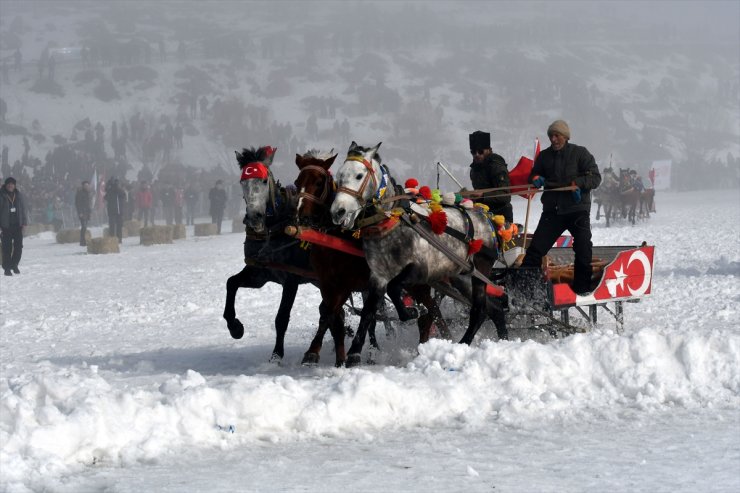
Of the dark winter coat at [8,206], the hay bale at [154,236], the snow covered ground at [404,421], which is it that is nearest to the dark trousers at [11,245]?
the dark winter coat at [8,206]

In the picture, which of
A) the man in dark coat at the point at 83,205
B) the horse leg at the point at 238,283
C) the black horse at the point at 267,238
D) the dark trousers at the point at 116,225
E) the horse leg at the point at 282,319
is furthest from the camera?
the dark trousers at the point at 116,225

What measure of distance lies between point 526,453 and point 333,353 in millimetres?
3892

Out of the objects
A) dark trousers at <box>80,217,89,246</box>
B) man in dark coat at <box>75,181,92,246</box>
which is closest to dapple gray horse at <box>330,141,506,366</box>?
dark trousers at <box>80,217,89,246</box>

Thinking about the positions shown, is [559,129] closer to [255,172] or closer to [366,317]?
[366,317]

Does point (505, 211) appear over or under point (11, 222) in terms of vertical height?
over

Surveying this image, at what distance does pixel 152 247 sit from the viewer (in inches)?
1140

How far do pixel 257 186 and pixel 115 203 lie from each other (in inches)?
966

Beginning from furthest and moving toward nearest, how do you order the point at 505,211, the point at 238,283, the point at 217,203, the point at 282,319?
the point at 217,203 < the point at 505,211 < the point at 282,319 < the point at 238,283

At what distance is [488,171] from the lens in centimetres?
945

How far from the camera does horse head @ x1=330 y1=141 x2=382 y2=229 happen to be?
282 inches

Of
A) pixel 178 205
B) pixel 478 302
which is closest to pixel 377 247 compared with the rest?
pixel 478 302

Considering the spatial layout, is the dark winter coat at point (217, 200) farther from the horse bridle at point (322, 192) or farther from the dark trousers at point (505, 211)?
the horse bridle at point (322, 192)

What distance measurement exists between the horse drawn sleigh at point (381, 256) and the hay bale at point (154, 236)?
2200cm

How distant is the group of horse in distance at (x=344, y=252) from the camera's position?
24.5ft
